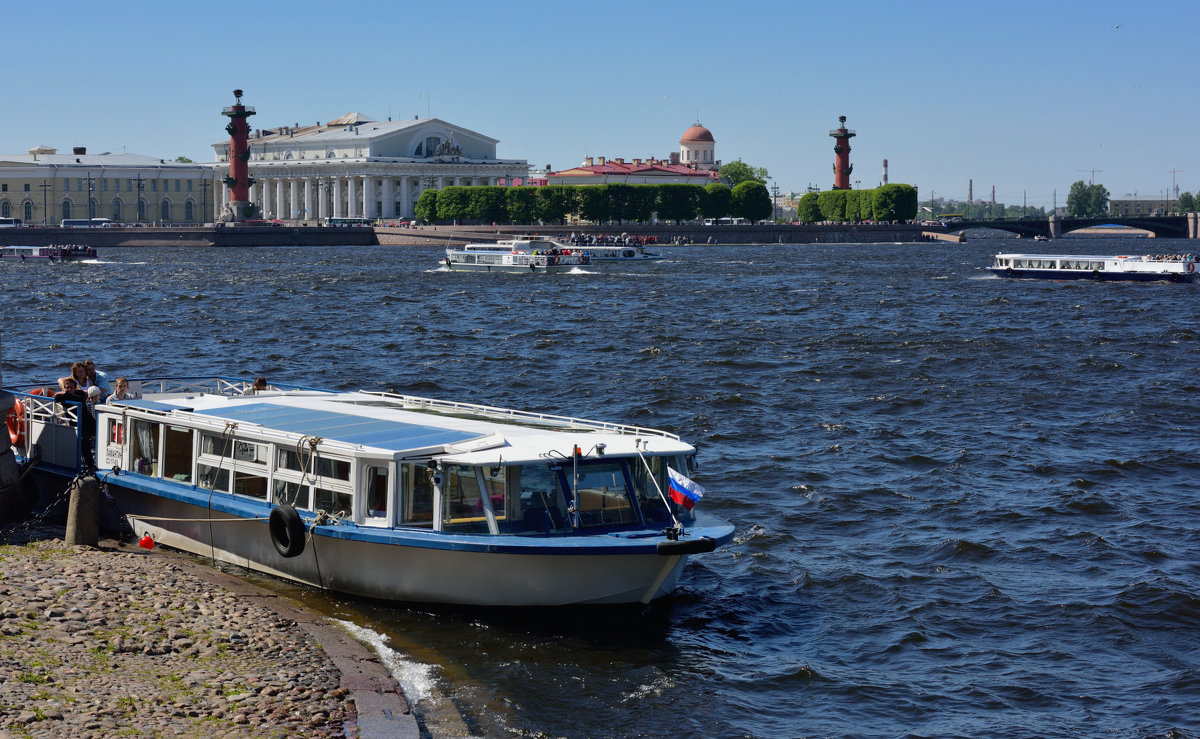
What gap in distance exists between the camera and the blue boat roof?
13648mm

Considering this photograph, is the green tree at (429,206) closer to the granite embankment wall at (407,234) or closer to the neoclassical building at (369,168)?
the granite embankment wall at (407,234)

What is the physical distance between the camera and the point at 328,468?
1394cm

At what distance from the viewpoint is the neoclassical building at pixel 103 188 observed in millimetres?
146625

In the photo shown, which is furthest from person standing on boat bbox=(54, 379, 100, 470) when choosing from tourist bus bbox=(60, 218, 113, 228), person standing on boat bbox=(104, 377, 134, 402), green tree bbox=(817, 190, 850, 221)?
green tree bbox=(817, 190, 850, 221)

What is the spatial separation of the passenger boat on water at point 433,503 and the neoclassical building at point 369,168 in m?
139

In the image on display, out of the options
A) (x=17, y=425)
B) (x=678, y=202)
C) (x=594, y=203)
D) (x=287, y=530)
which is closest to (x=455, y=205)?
(x=594, y=203)

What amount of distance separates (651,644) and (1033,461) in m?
11.4

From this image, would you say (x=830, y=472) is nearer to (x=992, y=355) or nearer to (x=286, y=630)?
(x=286, y=630)

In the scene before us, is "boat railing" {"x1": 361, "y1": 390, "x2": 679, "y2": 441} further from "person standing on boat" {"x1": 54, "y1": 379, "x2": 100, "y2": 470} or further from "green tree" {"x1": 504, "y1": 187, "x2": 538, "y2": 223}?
"green tree" {"x1": 504, "y1": 187, "x2": 538, "y2": 223}

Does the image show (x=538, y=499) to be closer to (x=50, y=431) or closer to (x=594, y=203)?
(x=50, y=431)

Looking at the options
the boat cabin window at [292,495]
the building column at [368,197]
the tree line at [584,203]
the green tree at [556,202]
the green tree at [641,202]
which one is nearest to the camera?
the boat cabin window at [292,495]

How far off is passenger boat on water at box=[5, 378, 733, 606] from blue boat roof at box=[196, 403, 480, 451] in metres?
0.03

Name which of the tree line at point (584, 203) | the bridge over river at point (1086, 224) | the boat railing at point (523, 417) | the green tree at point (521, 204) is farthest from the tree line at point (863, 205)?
the boat railing at point (523, 417)

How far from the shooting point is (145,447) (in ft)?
52.6
